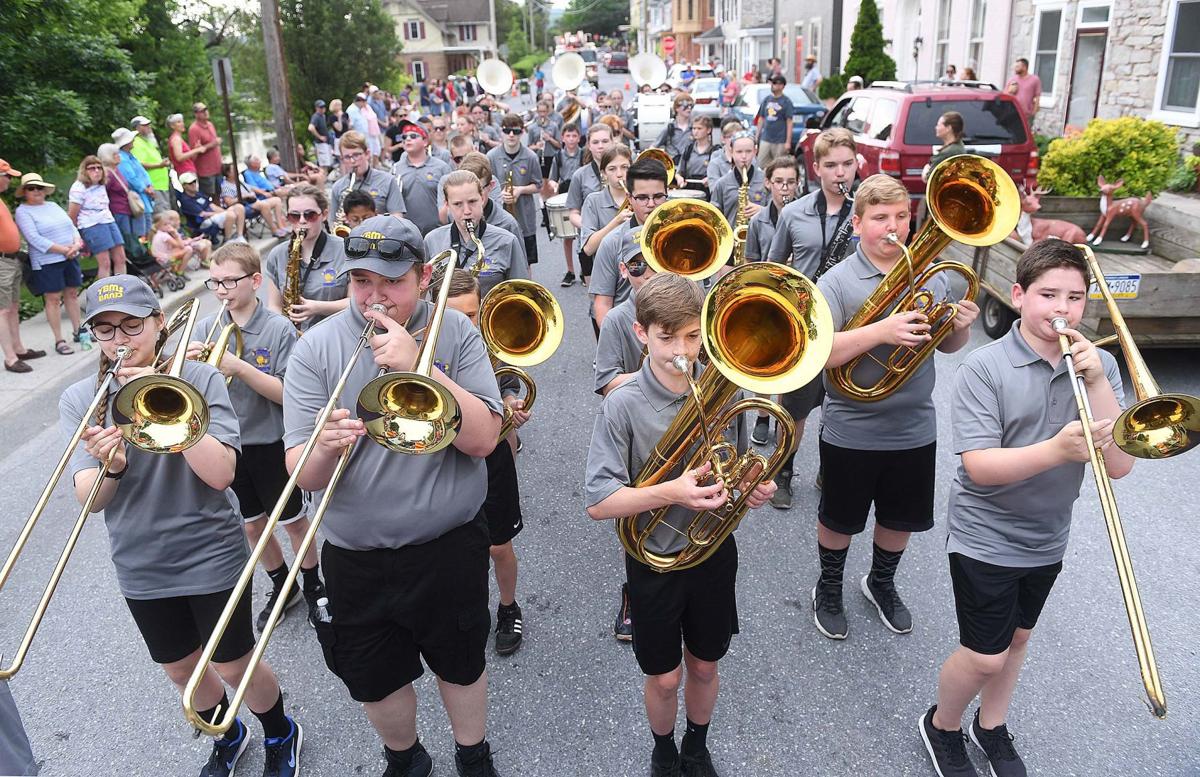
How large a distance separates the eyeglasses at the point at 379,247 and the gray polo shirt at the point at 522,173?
6.33 metres

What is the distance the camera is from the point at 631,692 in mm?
3623

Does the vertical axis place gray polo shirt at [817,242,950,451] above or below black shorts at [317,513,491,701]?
above

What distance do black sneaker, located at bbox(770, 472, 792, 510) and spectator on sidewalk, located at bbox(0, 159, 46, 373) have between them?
7.08m

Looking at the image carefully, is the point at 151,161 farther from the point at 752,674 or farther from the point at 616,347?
the point at 752,674

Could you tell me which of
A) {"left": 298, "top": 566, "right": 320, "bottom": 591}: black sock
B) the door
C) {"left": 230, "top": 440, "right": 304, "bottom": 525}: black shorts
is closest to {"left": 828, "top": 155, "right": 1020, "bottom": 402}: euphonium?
{"left": 230, "top": 440, "right": 304, "bottom": 525}: black shorts

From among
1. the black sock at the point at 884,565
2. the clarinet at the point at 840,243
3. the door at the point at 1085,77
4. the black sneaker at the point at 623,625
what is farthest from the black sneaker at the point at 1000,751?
the door at the point at 1085,77

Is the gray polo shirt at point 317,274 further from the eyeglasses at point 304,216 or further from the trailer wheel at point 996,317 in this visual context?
the trailer wheel at point 996,317

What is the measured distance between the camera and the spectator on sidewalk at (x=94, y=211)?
9.30 metres

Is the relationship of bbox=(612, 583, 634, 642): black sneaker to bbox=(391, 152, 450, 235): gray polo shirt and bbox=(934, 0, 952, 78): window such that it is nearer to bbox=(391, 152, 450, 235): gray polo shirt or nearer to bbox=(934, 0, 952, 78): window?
bbox=(391, 152, 450, 235): gray polo shirt

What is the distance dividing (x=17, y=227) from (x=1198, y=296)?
1025 cm

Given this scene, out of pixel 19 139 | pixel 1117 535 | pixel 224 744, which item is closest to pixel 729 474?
pixel 1117 535

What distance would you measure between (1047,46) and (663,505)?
16.1m

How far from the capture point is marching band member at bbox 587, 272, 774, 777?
8.62 feet

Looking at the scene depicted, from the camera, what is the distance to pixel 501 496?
3773 millimetres
